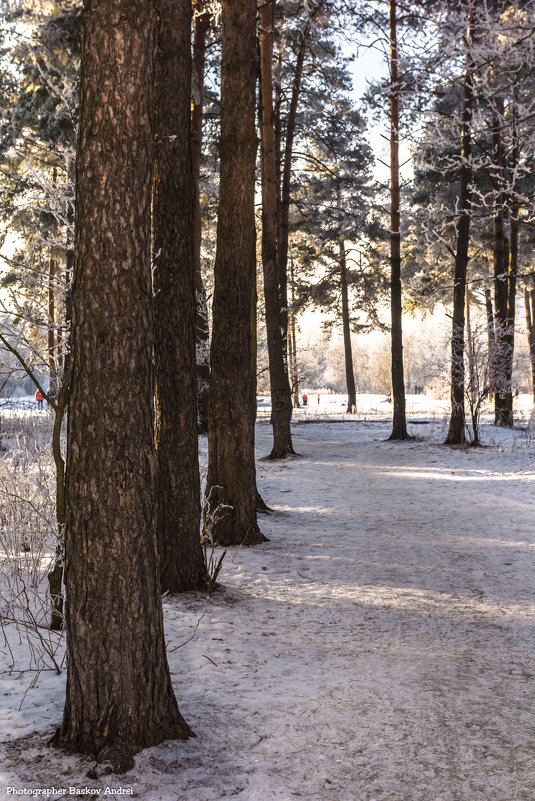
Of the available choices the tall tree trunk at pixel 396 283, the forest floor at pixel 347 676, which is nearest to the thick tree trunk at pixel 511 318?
the tall tree trunk at pixel 396 283

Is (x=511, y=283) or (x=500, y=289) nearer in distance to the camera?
(x=500, y=289)

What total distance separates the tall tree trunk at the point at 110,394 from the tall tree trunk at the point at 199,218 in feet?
22.8

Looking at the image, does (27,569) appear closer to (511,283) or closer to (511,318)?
(511,318)

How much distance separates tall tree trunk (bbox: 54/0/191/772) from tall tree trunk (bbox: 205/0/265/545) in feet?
12.3

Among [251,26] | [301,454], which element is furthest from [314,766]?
[301,454]

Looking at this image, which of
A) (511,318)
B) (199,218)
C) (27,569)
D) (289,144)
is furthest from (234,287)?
(511,318)

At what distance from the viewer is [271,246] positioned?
11.8m

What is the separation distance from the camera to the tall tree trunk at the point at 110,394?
266cm

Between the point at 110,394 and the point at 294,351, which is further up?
the point at 294,351

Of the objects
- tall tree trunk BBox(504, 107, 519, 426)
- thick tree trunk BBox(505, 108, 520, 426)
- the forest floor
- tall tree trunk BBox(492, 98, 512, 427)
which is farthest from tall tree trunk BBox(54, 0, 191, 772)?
thick tree trunk BBox(505, 108, 520, 426)

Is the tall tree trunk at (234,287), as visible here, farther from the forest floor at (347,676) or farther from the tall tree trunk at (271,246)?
the tall tree trunk at (271,246)

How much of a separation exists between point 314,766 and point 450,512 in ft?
20.1

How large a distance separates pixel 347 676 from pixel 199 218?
40.9 feet

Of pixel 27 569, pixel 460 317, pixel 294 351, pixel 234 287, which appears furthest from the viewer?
pixel 294 351
